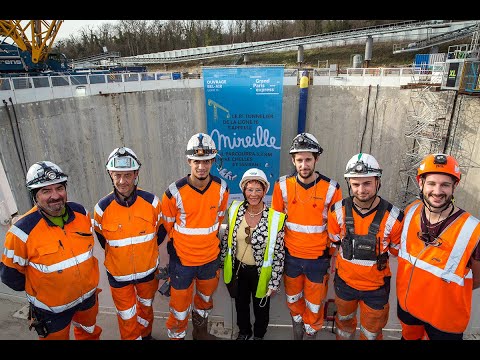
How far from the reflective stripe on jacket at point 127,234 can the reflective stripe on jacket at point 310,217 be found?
1374 mm

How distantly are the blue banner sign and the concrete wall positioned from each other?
7.92 feet

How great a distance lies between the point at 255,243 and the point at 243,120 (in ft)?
29.3

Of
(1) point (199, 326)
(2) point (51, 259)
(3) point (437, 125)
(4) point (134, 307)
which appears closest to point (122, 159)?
(2) point (51, 259)

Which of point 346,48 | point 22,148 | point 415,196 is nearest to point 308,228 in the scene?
point 22,148

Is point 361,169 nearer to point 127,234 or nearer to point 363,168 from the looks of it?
point 363,168

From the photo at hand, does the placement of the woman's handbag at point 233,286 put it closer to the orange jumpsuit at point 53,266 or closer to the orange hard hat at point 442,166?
the orange jumpsuit at point 53,266

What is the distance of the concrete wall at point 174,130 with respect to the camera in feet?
34.0

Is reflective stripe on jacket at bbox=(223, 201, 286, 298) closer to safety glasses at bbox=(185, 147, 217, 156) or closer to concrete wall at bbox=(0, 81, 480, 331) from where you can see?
safety glasses at bbox=(185, 147, 217, 156)

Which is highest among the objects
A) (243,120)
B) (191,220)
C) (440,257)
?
(440,257)

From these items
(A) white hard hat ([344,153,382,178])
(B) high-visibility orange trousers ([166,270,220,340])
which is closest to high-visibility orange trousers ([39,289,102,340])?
(B) high-visibility orange trousers ([166,270,220,340])

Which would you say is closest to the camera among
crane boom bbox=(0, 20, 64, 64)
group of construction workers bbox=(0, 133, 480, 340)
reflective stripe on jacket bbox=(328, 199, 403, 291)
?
group of construction workers bbox=(0, 133, 480, 340)

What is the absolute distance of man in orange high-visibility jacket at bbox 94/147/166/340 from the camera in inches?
110

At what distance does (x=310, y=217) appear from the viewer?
311cm

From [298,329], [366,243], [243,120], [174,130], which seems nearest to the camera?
[366,243]
